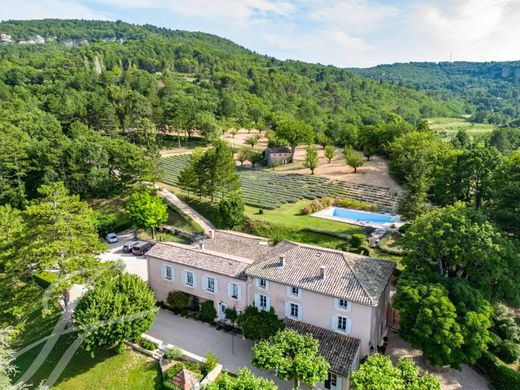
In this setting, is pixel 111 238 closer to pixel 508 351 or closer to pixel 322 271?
pixel 322 271

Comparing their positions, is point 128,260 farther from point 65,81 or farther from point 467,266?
point 65,81

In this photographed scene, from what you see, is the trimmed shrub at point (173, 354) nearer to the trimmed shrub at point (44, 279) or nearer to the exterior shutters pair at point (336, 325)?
the exterior shutters pair at point (336, 325)

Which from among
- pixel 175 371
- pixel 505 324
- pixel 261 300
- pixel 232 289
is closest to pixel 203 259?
pixel 232 289

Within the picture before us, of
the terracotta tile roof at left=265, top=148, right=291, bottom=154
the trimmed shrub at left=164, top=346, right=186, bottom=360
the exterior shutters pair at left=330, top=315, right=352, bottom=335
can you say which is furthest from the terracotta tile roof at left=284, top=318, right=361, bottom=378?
the terracotta tile roof at left=265, top=148, right=291, bottom=154

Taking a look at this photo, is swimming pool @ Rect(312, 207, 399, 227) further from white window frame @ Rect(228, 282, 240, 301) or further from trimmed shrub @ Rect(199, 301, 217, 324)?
trimmed shrub @ Rect(199, 301, 217, 324)

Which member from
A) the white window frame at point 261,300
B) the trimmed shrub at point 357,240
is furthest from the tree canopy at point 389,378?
the trimmed shrub at point 357,240

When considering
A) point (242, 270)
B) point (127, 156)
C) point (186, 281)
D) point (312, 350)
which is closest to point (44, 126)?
point (127, 156)
